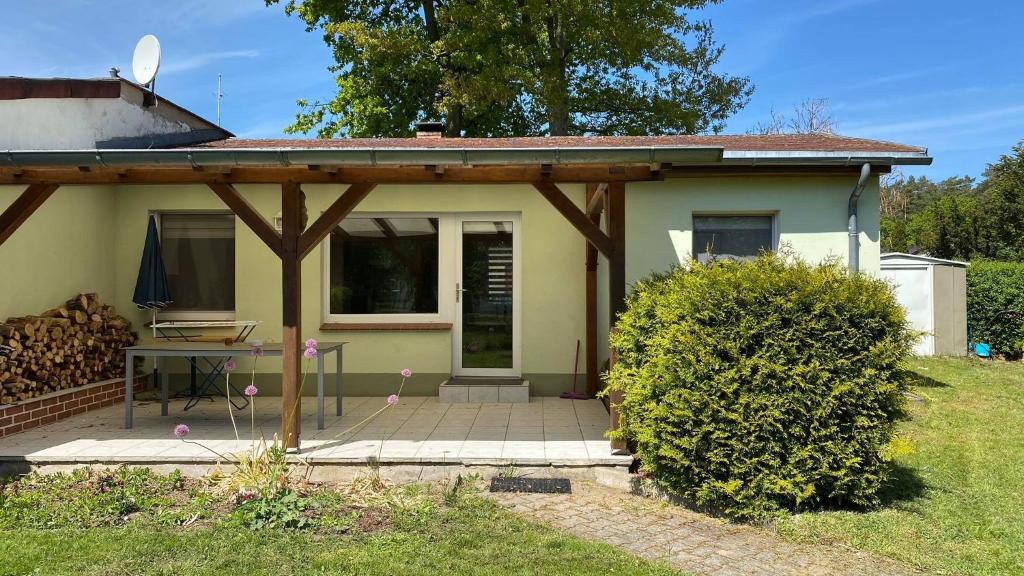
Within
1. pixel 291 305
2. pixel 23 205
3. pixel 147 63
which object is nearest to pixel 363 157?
pixel 291 305

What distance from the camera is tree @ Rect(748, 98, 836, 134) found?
26.0 metres

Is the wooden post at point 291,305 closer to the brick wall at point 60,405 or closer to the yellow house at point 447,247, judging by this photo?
the yellow house at point 447,247

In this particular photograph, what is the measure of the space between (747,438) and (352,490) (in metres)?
2.77

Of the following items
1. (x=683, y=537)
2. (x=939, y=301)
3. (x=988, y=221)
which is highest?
(x=988, y=221)

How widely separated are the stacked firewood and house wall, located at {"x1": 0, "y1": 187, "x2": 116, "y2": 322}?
0.62 feet

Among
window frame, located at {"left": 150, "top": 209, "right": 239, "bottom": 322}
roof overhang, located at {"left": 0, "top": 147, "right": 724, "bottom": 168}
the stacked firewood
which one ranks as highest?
roof overhang, located at {"left": 0, "top": 147, "right": 724, "bottom": 168}

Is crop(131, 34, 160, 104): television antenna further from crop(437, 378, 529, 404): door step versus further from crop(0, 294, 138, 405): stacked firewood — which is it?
crop(437, 378, 529, 404): door step

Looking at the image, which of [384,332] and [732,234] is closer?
[732,234]

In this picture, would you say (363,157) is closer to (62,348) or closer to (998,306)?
(62,348)

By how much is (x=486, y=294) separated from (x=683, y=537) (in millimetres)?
4843

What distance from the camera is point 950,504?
15.8 ft

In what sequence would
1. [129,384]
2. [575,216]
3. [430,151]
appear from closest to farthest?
1. [430,151]
2. [575,216]
3. [129,384]

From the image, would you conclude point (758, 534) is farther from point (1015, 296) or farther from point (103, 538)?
point (1015, 296)

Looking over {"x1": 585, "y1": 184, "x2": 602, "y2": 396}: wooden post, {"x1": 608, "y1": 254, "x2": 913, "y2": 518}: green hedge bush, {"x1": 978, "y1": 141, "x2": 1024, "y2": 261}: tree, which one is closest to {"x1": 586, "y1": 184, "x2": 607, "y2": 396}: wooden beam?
{"x1": 585, "y1": 184, "x2": 602, "y2": 396}: wooden post
